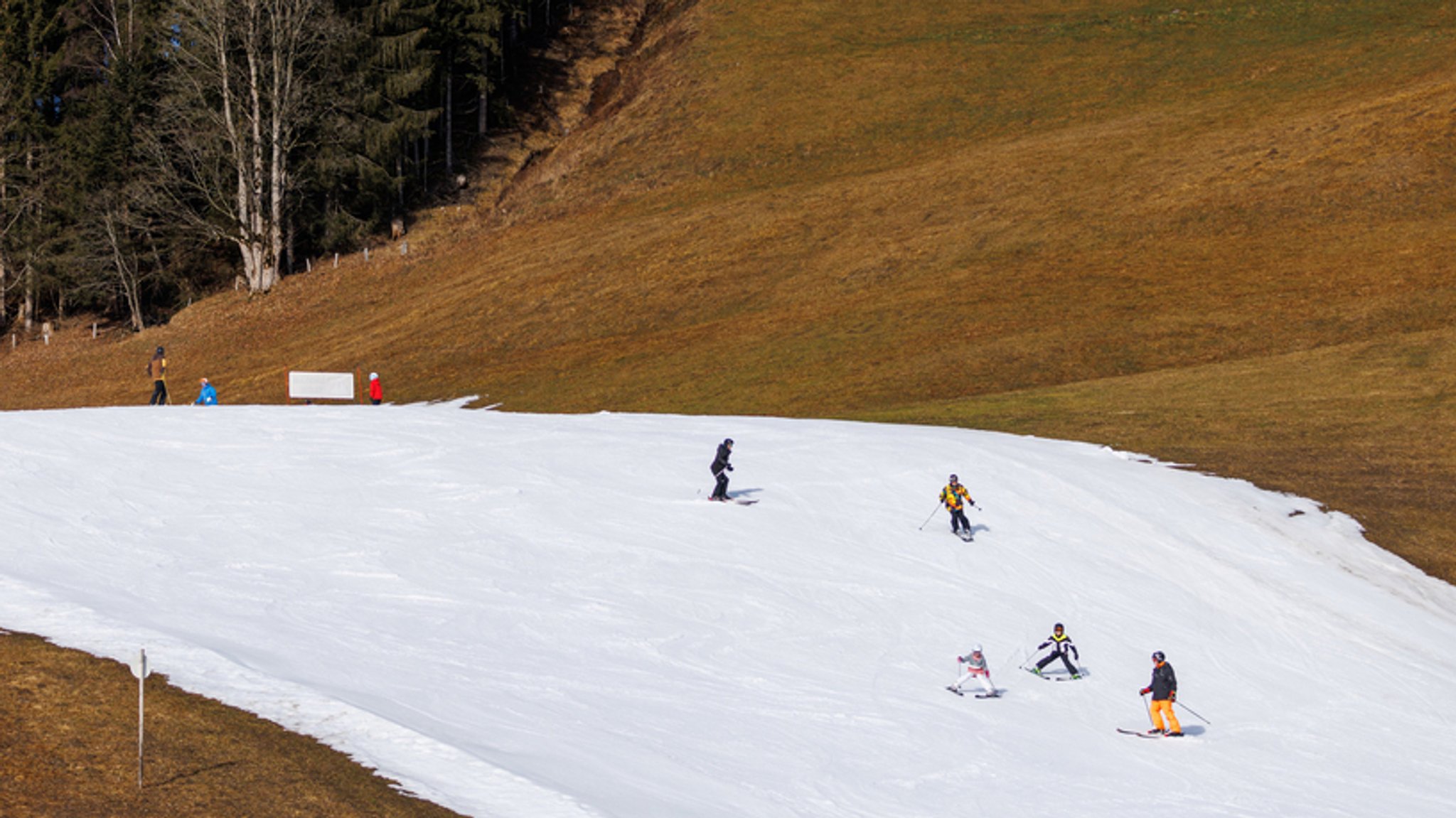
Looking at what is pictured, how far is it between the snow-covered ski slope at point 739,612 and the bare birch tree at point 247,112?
3833cm

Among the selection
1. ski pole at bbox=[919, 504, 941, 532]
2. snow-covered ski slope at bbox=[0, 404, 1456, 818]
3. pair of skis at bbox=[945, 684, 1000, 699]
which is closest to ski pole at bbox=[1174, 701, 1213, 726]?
snow-covered ski slope at bbox=[0, 404, 1456, 818]

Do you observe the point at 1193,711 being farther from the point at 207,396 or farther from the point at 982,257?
the point at 982,257

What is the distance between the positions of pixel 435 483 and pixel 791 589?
9.84 m

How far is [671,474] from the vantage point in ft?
98.1

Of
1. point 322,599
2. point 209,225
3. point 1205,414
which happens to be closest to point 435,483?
point 322,599

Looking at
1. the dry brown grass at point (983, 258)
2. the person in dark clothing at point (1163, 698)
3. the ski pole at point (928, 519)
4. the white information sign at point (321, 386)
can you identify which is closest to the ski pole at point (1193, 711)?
the person in dark clothing at point (1163, 698)

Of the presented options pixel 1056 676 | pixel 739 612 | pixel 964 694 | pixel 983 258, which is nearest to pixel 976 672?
pixel 964 694

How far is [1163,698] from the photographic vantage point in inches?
715

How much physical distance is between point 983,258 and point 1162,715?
37.9m

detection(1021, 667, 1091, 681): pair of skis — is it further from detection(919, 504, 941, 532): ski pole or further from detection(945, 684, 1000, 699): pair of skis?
detection(919, 504, 941, 532): ski pole

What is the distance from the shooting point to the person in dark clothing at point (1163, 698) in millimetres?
18094

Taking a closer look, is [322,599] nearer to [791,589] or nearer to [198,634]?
[198,634]

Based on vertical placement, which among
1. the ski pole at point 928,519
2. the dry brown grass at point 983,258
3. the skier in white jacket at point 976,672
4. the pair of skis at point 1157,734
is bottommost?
the pair of skis at point 1157,734

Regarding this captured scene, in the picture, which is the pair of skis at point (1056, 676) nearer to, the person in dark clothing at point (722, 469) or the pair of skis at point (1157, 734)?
the pair of skis at point (1157, 734)
